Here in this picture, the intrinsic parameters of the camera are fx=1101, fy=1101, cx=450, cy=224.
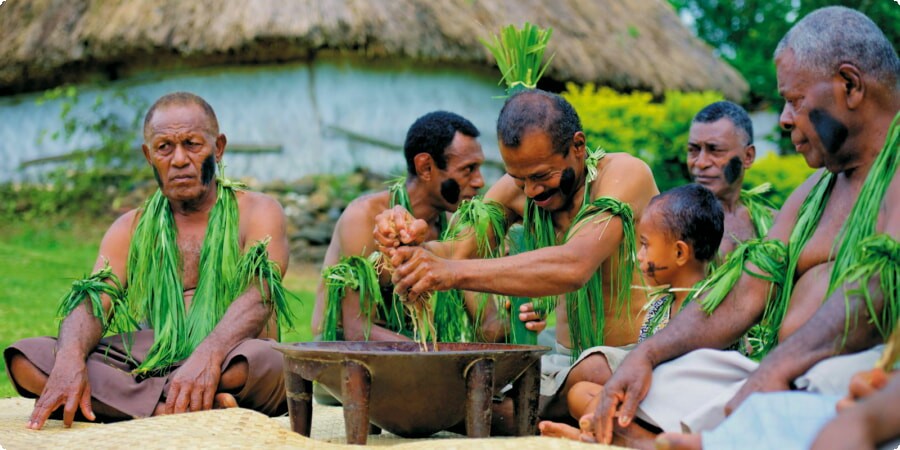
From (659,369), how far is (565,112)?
1139 millimetres

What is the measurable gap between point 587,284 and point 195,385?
1.62 m

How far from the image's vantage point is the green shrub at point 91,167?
1220cm

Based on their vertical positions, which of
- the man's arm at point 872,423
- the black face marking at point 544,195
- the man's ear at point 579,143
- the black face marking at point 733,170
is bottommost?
the man's arm at point 872,423

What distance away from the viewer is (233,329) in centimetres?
457

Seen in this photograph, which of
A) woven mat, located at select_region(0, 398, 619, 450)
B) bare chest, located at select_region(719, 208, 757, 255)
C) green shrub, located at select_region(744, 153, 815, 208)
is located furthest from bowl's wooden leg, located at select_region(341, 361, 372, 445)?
green shrub, located at select_region(744, 153, 815, 208)

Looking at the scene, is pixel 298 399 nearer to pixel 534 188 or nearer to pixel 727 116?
pixel 534 188

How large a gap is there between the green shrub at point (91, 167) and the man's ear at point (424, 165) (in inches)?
287

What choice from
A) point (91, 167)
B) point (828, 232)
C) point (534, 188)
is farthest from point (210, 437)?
point (91, 167)

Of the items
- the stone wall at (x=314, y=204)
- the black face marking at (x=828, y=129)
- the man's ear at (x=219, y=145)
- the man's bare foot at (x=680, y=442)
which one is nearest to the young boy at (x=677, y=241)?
the black face marking at (x=828, y=129)

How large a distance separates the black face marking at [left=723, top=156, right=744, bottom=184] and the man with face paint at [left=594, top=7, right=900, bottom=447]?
2.15m

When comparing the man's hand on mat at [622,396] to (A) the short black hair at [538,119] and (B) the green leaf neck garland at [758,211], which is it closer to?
(A) the short black hair at [538,119]

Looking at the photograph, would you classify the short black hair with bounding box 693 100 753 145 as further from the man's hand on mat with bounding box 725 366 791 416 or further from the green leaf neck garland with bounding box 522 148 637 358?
the man's hand on mat with bounding box 725 366 791 416

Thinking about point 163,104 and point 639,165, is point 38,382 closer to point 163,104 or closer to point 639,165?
point 163,104

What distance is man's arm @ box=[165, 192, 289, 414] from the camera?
4.38 m
